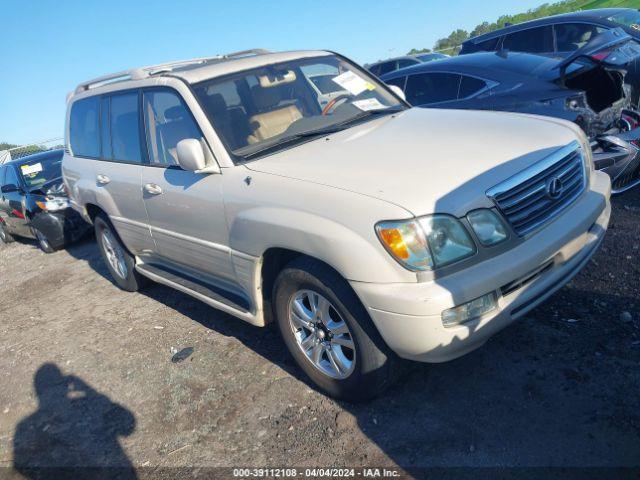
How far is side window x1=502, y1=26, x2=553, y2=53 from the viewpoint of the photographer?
30.7ft

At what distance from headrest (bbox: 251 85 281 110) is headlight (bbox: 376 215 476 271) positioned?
5.56ft

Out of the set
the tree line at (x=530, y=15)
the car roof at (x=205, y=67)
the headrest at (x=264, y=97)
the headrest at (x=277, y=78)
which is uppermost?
the car roof at (x=205, y=67)

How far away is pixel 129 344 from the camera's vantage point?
181 inches

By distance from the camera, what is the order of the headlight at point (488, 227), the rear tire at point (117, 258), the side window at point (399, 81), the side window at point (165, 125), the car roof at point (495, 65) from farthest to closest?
the side window at point (399, 81) → the car roof at point (495, 65) → the rear tire at point (117, 258) → the side window at point (165, 125) → the headlight at point (488, 227)

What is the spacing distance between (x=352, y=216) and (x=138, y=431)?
199 centimetres

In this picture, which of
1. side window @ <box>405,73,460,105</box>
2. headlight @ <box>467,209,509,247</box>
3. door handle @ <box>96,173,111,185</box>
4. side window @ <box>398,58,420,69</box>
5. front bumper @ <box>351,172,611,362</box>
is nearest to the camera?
front bumper @ <box>351,172,611,362</box>

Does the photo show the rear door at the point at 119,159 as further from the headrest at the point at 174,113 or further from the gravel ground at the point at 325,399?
the gravel ground at the point at 325,399

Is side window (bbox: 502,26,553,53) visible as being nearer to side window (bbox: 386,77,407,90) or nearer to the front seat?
side window (bbox: 386,77,407,90)

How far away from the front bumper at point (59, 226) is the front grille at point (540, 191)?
725 centimetres

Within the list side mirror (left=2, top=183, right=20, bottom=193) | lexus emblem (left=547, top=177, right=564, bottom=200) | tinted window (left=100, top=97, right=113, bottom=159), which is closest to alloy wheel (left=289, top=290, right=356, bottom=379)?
lexus emblem (left=547, top=177, right=564, bottom=200)

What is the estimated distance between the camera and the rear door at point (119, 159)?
14.4 feet

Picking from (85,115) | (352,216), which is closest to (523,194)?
(352,216)

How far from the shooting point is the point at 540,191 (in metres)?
2.86

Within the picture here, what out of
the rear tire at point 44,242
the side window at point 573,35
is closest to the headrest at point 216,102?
the rear tire at point 44,242
